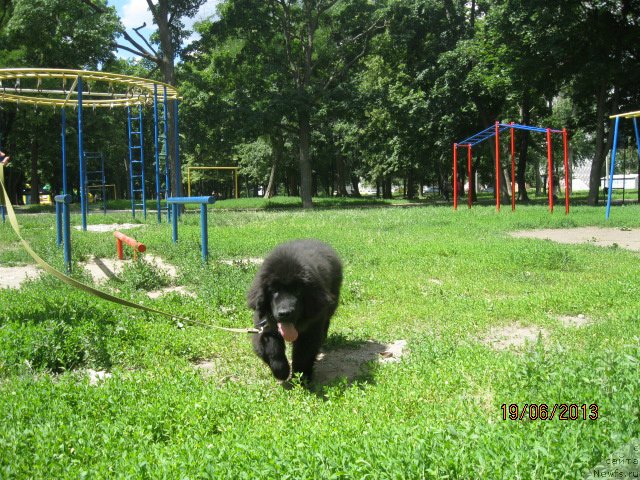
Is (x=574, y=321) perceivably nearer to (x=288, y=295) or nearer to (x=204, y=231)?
(x=288, y=295)

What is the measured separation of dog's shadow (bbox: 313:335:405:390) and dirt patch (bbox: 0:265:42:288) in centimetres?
499

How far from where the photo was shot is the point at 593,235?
14898mm

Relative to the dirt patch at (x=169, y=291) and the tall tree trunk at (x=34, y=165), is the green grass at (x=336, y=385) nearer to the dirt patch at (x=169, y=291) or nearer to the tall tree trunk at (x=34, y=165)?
the dirt patch at (x=169, y=291)

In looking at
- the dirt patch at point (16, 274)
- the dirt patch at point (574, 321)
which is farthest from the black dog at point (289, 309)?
the dirt patch at point (16, 274)

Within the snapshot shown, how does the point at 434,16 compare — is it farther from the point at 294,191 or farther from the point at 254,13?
the point at 294,191

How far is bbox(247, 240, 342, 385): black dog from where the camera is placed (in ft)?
15.4

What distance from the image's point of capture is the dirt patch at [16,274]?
28.9ft

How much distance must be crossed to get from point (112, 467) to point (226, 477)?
70 centimetres

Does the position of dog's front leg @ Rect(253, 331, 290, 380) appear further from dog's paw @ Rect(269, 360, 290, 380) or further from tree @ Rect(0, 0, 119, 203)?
tree @ Rect(0, 0, 119, 203)

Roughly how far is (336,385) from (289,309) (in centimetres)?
77

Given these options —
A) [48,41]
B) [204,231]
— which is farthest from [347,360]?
[48,41]
